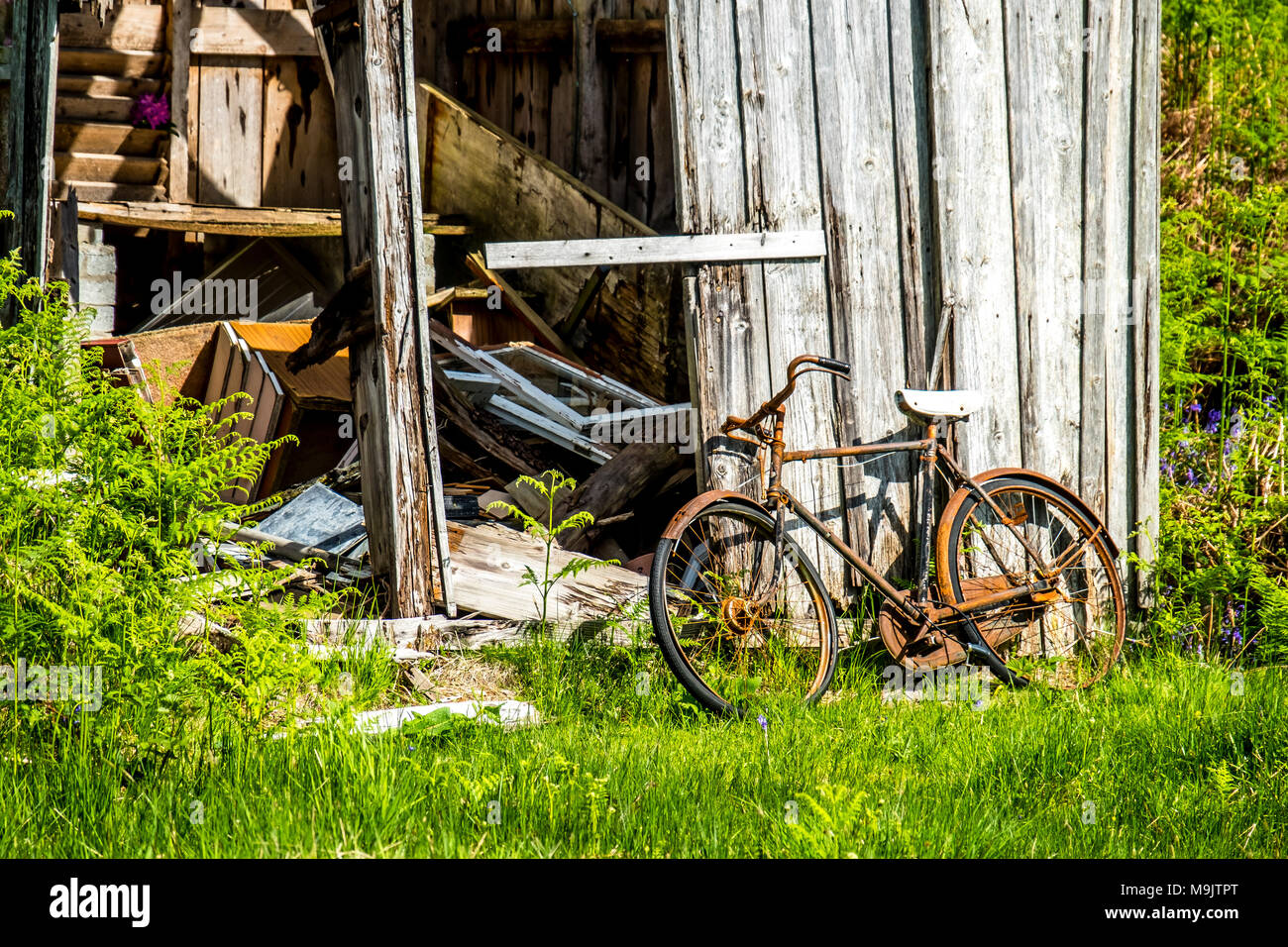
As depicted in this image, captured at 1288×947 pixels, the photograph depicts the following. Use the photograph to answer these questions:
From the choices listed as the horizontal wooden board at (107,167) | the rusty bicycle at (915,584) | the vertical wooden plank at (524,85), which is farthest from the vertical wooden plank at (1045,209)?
the horizontal wooden board at (107,167)

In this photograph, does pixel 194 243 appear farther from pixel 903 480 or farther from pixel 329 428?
pixel 903 480

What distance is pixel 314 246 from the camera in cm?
881

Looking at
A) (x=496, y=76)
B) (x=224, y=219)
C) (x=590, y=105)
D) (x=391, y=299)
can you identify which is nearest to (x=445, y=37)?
(x=496, y=76)

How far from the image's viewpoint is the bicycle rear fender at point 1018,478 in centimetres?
447

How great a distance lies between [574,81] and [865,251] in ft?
16.3

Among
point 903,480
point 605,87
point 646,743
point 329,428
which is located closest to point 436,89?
point 605,87

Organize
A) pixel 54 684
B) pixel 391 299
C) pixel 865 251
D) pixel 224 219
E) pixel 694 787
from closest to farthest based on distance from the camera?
pixel 54 684 → pixel 694 787 → pixel 391 299 → pixel 865 251 → pixel 224 219

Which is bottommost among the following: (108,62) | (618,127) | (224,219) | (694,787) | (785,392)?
(694,787)

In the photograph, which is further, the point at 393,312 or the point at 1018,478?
the point at 1018,478

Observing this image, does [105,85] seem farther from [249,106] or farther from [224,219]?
[224,219]

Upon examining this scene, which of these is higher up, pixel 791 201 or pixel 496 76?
pixel 496 76

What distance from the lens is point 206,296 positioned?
8.55m
